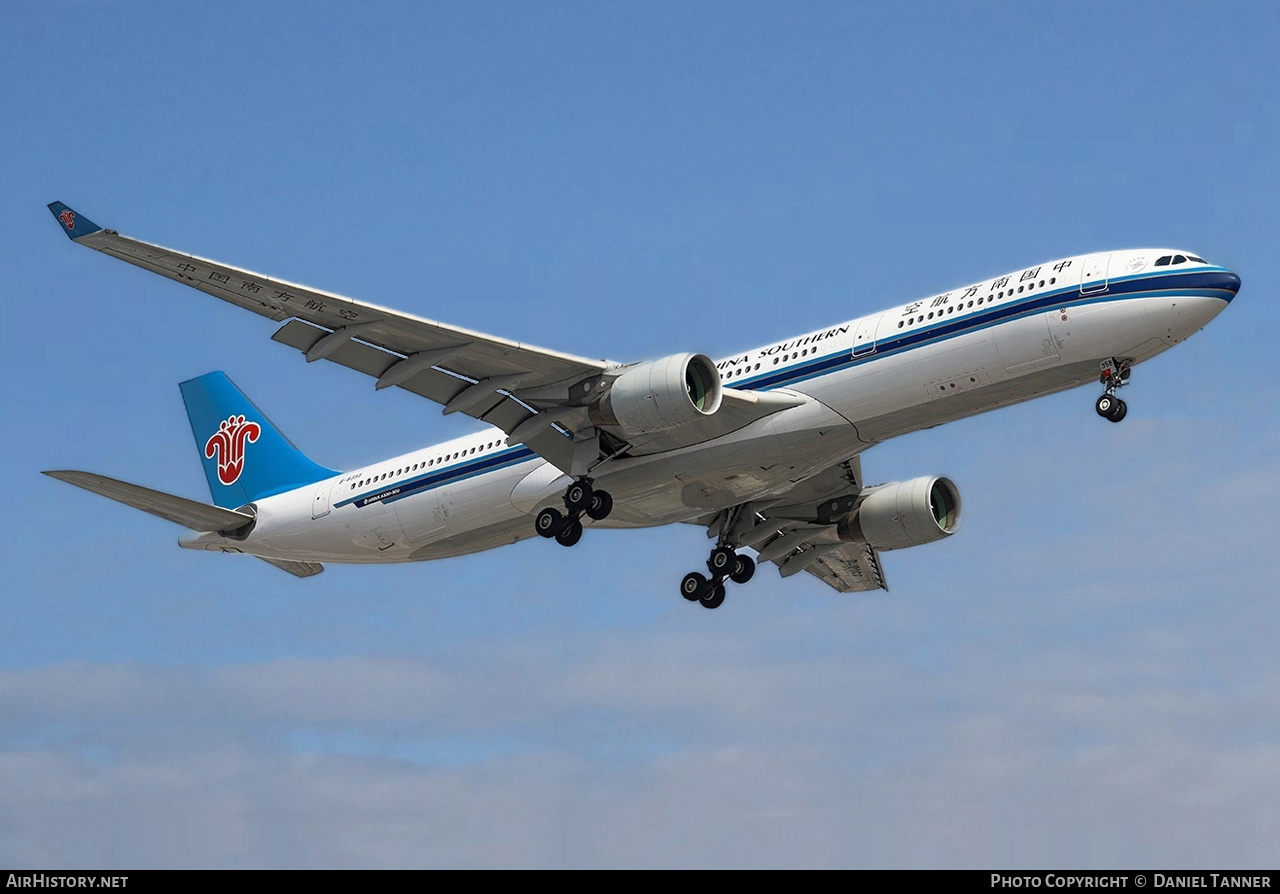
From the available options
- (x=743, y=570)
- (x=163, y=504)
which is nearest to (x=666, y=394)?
(x=743, y=570)

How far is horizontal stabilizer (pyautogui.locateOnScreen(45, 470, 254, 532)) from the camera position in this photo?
3794cm

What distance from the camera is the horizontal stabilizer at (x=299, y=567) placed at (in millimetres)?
45062

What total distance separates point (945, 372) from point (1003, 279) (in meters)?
2.48

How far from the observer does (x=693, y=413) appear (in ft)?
115

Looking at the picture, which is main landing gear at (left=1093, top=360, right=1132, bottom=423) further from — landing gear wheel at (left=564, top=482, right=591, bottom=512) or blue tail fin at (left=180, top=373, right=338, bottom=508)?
blue tail fin at (left=180, top=373, right=338, bottom=508)

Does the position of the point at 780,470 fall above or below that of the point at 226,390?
below

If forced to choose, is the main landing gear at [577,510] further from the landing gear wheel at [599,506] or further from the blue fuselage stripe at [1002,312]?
the blue fuselage stripe at [1002,312]

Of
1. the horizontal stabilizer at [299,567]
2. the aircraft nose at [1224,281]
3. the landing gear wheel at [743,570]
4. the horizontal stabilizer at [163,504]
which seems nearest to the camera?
the aircraft nose at [1224,281]

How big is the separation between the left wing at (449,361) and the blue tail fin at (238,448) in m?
8.51

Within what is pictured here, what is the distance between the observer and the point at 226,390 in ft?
159

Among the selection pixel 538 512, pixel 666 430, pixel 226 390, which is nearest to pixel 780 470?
pixel 666 430

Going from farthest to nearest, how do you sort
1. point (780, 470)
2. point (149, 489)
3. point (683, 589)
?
point (683, 589) < point (149, 489) < point (780, 470)

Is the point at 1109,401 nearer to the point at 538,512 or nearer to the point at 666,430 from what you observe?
the point at 666,430

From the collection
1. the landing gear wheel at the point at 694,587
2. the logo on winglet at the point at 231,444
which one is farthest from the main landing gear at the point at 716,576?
the logo on winglet at the point at 231,444
